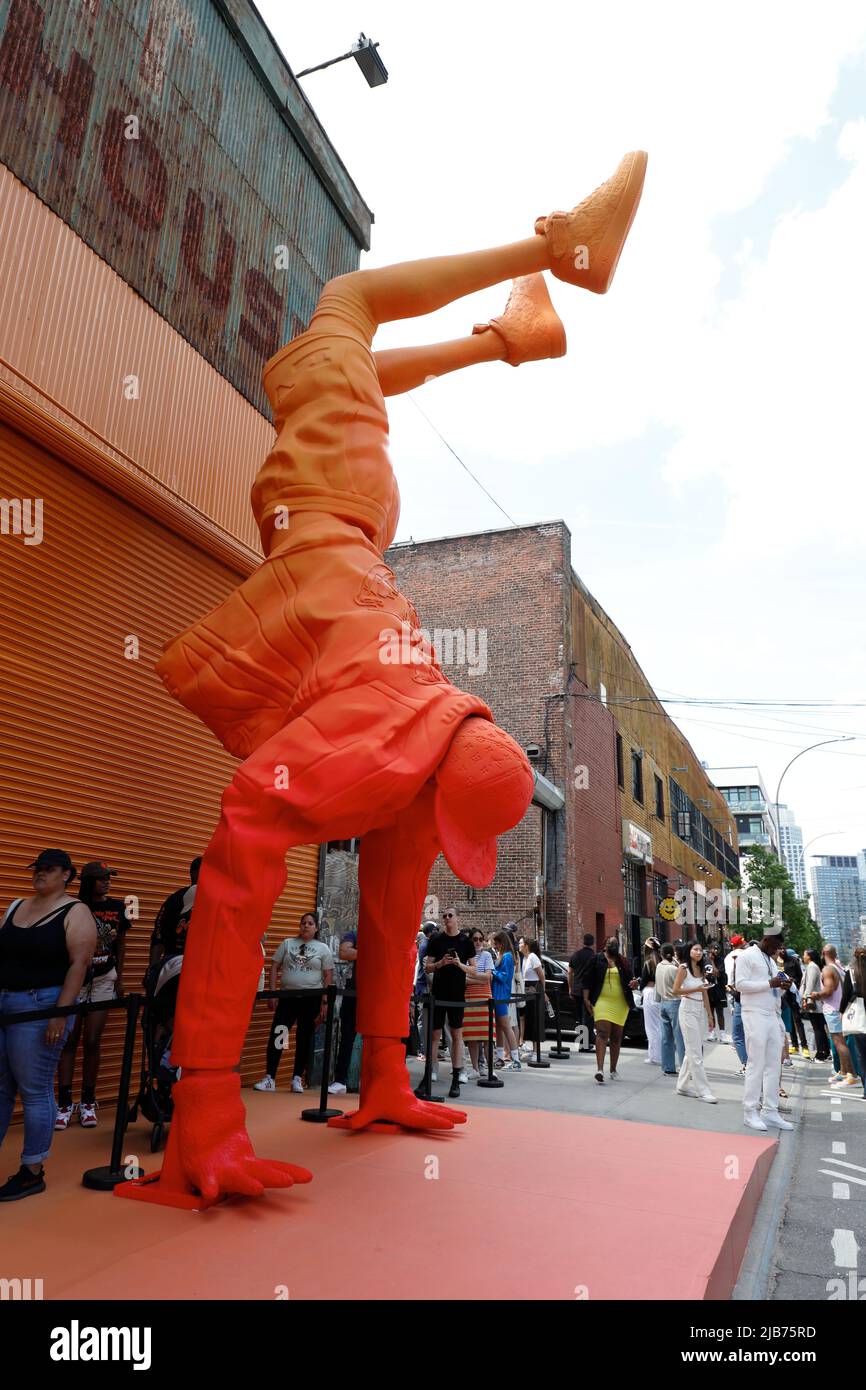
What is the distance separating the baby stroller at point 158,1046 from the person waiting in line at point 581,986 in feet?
21.2

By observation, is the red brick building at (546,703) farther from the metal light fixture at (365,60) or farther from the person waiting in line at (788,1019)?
→ the metal light fixture at (365,60)

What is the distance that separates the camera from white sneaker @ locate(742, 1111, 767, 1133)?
7.38 m

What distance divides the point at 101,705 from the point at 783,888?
43.4 meters

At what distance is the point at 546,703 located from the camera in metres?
20.0

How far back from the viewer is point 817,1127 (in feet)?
25.9

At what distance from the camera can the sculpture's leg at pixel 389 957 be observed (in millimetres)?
5195

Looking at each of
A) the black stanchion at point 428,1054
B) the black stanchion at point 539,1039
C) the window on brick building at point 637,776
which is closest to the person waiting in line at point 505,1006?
the black stanchion at point 539,1039

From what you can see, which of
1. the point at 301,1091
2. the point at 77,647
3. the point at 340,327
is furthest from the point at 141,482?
the point at 301,1091

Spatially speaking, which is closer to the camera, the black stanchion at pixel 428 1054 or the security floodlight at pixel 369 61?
the black stanchion at pixel 428 1054

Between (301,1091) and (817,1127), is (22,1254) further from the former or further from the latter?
(817,1127)

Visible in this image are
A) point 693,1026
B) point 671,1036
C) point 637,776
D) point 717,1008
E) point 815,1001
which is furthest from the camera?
point 637,776

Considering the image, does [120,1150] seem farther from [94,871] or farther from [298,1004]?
[298,1004]

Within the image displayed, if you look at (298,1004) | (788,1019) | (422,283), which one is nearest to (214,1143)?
(298,1004)

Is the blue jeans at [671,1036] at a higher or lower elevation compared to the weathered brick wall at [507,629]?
lower
